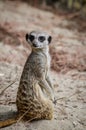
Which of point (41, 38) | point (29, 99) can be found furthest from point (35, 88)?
point (41, 38)

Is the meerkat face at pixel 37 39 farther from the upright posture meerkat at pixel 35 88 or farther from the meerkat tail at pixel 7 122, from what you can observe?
the meerkat tail at pixel 7 122

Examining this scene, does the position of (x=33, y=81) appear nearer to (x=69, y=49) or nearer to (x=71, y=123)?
(x=71, y=123)

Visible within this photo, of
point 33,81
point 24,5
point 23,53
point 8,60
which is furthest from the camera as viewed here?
point 24,5

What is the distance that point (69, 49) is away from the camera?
752 centimetres

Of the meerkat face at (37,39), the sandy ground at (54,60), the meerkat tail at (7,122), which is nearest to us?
the meerkat tail at (7,122)

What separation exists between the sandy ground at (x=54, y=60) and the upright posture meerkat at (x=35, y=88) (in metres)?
0.12

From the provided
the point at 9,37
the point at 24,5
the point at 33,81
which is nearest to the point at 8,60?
the point at 9,37

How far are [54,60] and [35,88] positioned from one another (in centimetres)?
251

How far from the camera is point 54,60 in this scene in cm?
676

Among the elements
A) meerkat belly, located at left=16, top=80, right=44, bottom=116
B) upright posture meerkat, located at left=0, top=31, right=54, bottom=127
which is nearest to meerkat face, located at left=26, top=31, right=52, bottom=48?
upright posture meerkat, located at left=0, top=31, right=54, bottom=127

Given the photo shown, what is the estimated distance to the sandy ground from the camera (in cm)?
455

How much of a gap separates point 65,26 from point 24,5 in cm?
214

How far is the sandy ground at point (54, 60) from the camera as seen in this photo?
14.9 ft

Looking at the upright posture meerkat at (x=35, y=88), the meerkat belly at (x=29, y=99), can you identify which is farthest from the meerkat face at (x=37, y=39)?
the meerkat belly at (x=29, y=99)
